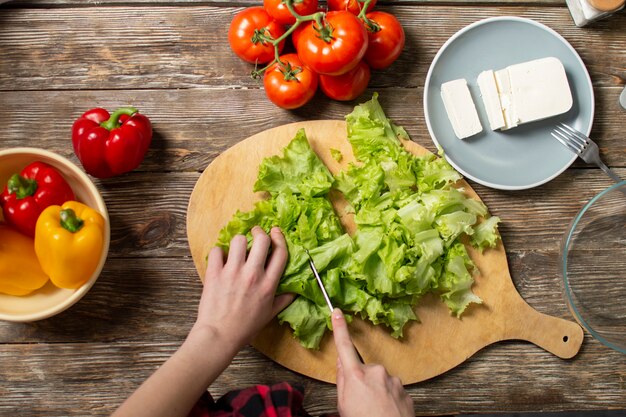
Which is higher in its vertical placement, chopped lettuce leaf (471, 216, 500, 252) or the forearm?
the forearm

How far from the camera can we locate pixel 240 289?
139 centimetres

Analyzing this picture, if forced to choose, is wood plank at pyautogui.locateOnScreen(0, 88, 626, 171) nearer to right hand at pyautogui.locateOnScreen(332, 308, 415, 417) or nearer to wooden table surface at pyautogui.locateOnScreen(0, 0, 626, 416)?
wooden table surface at pyautogui.locateOnScreen(0, 0, 626, 416)

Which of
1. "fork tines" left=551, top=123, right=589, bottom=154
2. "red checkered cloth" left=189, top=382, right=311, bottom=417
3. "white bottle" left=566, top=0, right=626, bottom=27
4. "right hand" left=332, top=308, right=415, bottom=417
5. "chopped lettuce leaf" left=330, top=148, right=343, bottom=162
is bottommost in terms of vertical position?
"red checkered cloth" left=189, top=382, right=311, bottom=417

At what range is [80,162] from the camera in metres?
1.56

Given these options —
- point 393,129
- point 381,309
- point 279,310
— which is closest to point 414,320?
point 381,309

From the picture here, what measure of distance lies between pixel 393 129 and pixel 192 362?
29.8 inches

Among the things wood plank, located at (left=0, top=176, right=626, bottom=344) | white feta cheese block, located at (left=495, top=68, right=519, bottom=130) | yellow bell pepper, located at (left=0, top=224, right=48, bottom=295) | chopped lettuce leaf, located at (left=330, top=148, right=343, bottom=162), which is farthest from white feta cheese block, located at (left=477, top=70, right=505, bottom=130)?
yellow bell pepper, located at (left=0, top=224, right=48, bottom=295)

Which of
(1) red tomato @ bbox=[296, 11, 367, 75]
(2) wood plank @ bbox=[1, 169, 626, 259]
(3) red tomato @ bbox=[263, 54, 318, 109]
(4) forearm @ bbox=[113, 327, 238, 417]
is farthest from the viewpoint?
(2) wood plank @ bbox=[1, 169, 626, 259]

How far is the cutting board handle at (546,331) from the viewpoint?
61.1 inches

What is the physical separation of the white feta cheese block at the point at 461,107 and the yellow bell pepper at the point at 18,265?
3.52 ft

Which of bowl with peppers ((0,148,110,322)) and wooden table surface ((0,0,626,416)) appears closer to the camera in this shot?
bowl with peppers ((0,148,110,322))

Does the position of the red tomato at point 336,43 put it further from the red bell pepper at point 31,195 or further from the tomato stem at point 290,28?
the red bell pepper at point 31,195

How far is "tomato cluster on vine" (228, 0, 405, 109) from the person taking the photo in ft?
4.54

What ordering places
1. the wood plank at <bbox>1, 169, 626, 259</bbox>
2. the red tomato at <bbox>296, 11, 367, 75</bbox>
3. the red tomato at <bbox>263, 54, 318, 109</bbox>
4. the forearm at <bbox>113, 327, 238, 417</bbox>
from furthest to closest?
the wood plank at <bbox>1, 169, 626, 259</bbox>, the red tomato at <bbox>263, 54, 318, 109</bbox>, the red tomato at <bbox>296, 11, 367, 75</bbox>, the forearm at <bbox>113, 327, 238, 417</bbox>
